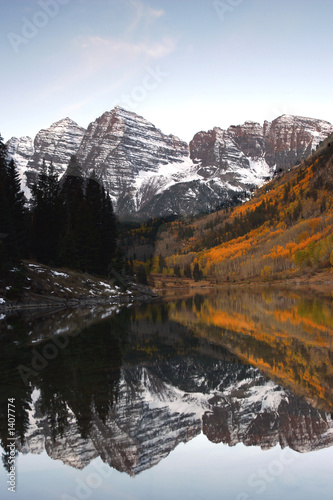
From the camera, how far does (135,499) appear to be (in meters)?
9.05

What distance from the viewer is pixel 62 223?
294 ft

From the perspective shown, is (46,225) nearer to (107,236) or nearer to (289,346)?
(107,236)

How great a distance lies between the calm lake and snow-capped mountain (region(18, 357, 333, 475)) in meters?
0.04

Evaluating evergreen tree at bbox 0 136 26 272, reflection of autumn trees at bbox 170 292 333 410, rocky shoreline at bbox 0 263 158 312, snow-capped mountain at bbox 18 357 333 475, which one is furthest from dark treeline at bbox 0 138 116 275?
snow-capped mountain at bbox 18 357 333 475

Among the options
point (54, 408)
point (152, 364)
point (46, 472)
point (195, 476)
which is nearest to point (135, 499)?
point (195, 476)

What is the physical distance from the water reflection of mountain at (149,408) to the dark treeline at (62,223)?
1763 inches

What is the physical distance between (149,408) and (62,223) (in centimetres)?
7829

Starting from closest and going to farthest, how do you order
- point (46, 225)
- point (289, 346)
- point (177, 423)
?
point (177, 423) < point (289, 346) < point (46, 225)

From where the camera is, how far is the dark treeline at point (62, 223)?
72.4 meters

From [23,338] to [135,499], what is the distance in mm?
24002

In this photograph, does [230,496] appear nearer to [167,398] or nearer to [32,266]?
[167,398]

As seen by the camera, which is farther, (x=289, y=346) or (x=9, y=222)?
(x=9, y=222)

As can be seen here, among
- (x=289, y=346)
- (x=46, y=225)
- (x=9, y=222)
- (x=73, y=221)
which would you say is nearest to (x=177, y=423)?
(x=289, y=346)

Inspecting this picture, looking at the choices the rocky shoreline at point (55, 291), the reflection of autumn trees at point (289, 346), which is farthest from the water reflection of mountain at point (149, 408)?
the rocky shoreline at point (55, 291)
